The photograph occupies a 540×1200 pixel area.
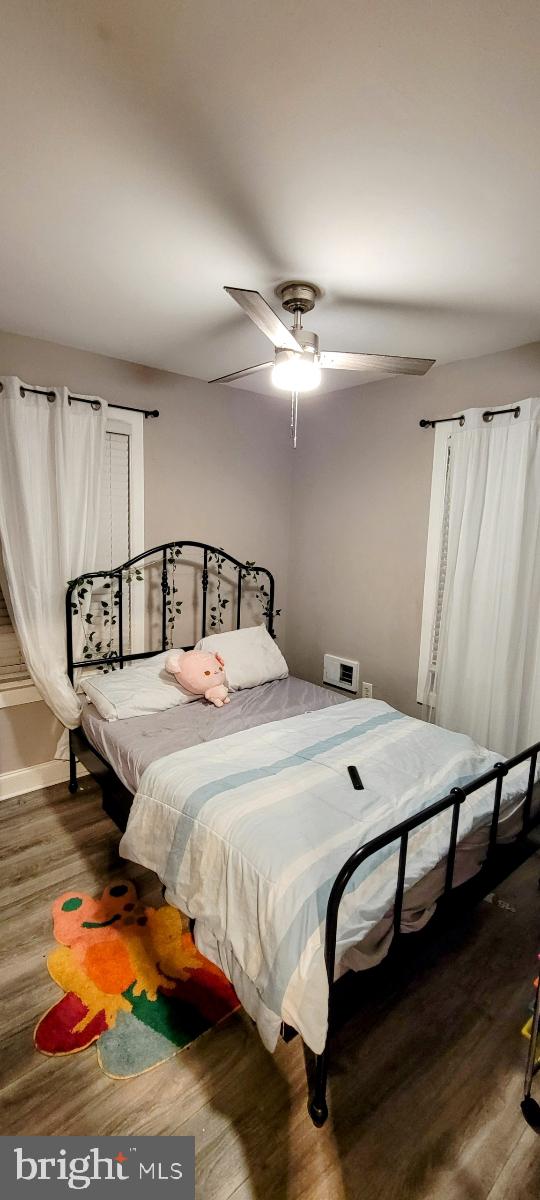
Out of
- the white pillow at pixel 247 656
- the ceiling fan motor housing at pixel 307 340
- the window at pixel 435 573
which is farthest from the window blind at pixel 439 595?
the ceiling fan motor housing at pixel 307 340

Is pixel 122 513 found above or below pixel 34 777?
above

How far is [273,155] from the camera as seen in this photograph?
1322 mm

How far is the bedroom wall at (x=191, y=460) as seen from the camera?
2.86m

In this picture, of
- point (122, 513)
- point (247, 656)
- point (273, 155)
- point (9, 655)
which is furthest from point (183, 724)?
point (273, 155)

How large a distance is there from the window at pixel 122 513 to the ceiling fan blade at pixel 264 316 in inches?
57.8

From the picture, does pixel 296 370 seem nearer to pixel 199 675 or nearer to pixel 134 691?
pixel 199 675

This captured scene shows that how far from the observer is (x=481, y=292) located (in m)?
1.99

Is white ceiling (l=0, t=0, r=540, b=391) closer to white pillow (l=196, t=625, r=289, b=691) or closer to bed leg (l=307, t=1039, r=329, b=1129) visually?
white pillow (l=196, t=625, r=289, b=691)

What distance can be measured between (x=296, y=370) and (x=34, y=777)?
8.73 ft

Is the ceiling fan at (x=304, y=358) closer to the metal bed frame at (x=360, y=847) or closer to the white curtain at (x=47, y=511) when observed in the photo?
the white curtain at (x=47, y=511)

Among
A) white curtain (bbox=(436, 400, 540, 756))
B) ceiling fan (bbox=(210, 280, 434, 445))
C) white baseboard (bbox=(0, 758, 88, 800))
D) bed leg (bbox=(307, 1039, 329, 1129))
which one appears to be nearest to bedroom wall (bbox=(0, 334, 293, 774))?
white baseboard (bbox=(0, 758, 88, 800))

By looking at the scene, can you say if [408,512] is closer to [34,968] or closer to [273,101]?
[273,101]

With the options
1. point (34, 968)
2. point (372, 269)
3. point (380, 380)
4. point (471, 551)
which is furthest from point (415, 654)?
point (34, 968)

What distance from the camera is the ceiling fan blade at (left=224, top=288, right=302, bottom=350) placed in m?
1.54
